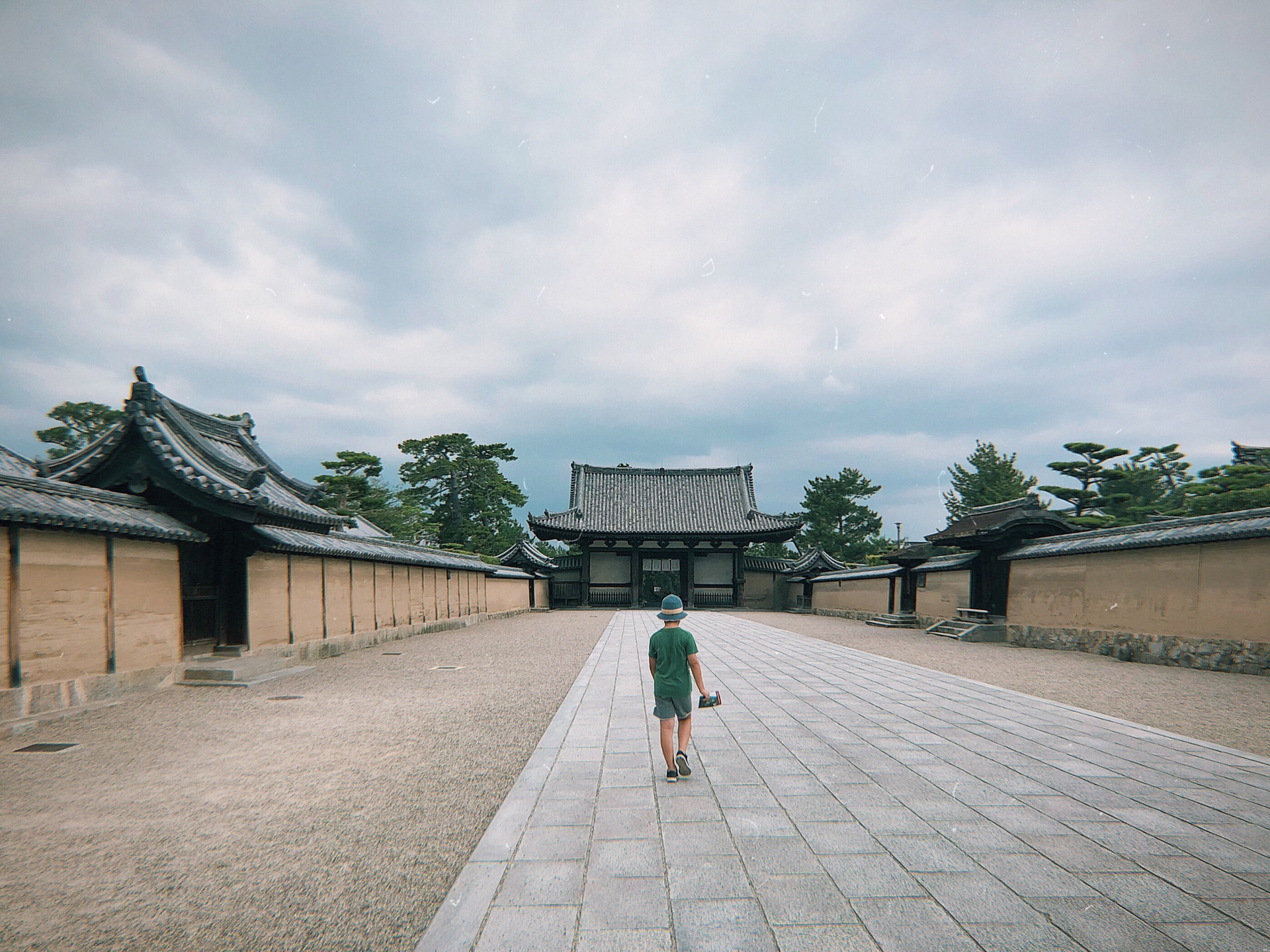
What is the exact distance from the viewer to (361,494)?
3409 centimetres

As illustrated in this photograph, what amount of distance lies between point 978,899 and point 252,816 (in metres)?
4.64

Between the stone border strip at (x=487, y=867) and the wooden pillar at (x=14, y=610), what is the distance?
5.95m

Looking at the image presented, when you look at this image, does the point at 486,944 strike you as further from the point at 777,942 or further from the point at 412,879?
the point at 777,942

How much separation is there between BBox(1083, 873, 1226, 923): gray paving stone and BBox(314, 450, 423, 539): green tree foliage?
111 ft

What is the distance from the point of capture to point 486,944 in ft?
8.73

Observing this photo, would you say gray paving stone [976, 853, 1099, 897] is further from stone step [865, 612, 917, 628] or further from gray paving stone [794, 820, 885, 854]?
stone step [865, 612, 917, 628]

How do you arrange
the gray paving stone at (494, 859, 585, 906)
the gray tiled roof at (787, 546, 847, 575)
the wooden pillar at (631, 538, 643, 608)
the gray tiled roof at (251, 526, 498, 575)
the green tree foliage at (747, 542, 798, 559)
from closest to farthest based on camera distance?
the gray paving stone at (494, 859, 585, 906) → the gray tiled roof at (251, 526, 498, 575) → the wooden pillar at (631, 538, 643, 608) → the gray tiled roof at (787, 546, 847, 575) → the green tree foliage at (747, 542, 798, 559)

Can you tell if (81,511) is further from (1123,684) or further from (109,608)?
(1123,684)

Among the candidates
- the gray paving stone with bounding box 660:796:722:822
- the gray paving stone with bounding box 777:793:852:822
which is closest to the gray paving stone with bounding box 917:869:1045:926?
the gray paving stone with bounding box 777:793:852:822

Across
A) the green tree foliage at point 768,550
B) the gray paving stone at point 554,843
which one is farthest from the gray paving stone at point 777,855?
the green tree foliage at point 768,550

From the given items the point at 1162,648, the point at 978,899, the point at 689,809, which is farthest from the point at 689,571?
the point at 978,899

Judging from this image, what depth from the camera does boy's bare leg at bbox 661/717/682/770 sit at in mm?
4637

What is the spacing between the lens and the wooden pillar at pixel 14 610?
21.1 feet

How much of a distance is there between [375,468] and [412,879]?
36044 mm
